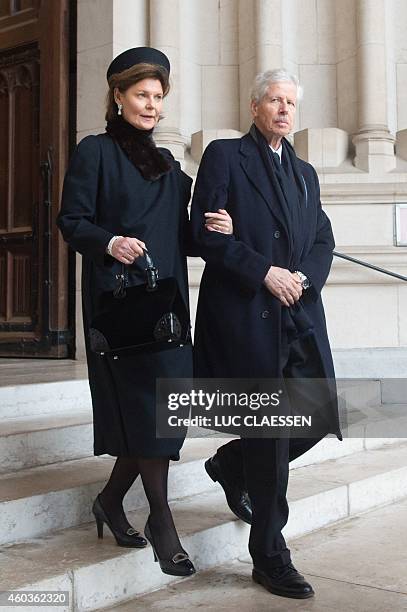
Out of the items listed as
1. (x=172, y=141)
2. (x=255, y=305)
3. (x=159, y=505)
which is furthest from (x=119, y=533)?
(x=172, y=141)

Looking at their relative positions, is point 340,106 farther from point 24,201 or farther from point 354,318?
point 24,201

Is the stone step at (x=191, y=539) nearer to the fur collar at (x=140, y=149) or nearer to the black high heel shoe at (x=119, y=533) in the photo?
the black high heel shoe at (x=119, y=533)

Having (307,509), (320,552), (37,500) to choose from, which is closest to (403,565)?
(320,552)

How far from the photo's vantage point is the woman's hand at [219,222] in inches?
88.7

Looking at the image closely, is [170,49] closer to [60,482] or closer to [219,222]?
[219,222]

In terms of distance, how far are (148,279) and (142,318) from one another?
0.36ft

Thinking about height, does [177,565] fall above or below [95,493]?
below

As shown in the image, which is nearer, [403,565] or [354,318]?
[403,565]

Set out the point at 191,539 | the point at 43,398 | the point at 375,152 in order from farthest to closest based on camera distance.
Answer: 1. the point at 375,152
2. the point at 43,398
3. the point at 191,539

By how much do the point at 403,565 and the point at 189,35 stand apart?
3.95m

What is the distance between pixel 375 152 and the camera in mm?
4965

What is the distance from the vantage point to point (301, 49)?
5.32 metres

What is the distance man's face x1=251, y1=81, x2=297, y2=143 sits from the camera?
230 centimetres

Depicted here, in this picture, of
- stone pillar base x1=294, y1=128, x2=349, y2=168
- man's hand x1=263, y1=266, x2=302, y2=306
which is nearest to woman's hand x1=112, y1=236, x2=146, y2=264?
man's hand x1=263, y1=266, x2=302, y2=306
